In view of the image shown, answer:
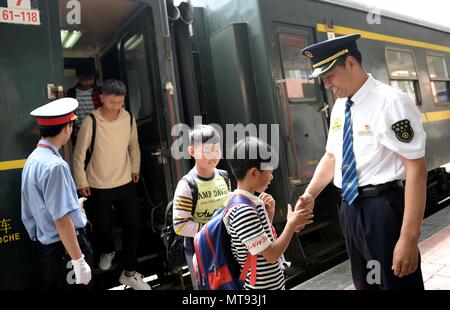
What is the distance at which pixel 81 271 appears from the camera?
212cm

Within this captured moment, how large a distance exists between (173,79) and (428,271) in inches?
99.0

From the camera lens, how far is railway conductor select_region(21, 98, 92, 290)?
2.05 metres

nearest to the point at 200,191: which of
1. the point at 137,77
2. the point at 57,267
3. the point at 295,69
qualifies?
the point at 57,267

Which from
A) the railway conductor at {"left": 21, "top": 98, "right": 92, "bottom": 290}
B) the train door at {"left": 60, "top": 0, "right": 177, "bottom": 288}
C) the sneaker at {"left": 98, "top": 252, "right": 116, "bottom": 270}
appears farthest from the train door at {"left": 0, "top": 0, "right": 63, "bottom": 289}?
the train door at {"left": 60, "top": 0, "right": 177, "bottom": 288}

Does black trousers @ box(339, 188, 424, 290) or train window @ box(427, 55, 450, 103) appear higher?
train window @ box(427, 55, 450, 103)

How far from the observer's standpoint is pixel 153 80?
3.29m

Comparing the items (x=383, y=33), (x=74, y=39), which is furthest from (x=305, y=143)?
(x=74, y=39)

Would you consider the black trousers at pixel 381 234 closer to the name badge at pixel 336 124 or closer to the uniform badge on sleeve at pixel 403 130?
the uniform badge on sleeve at pixel 403 130

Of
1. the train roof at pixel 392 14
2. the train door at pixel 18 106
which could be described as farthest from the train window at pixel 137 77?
the train roof at pixel 392 14

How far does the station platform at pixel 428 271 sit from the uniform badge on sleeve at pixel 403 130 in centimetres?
162

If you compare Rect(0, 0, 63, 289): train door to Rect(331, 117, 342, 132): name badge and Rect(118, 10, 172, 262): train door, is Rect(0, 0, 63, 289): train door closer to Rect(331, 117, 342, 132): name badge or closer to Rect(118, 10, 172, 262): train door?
Rect(118, 10, 172, 262): train door

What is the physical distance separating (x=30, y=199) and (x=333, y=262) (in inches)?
118

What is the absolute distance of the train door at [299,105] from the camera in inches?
143

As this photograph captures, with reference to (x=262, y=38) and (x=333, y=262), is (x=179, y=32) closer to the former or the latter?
(x=262, y=38)
